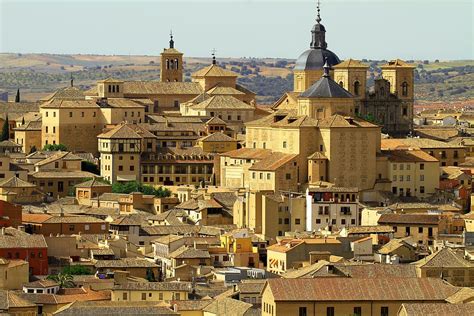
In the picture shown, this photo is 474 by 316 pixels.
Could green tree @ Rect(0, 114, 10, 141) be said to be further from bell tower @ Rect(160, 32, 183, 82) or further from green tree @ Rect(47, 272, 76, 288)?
green tree @ Rect(47, 272, 76, 288)

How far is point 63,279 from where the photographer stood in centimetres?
8788

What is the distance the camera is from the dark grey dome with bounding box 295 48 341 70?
5655 inches

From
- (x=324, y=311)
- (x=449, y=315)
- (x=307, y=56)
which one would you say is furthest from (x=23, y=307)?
(x=307, y=56)

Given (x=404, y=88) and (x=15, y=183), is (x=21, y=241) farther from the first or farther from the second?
(x=404, y=88)

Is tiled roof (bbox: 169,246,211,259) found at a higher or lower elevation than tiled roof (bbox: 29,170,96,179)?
lower

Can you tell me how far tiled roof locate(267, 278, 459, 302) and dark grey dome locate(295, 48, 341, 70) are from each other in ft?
212

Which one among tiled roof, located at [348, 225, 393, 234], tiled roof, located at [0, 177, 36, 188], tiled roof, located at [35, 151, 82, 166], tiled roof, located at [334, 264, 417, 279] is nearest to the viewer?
tiled roof, located at [334, 264, 417, 279]

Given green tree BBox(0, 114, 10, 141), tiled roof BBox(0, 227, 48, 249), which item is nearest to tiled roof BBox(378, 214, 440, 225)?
tiled roof BBox(0, 227, 48, 249)

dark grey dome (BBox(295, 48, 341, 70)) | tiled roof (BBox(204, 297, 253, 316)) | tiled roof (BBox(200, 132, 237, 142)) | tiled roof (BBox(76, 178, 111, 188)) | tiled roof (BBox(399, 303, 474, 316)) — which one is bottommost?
tiled roof (BBox(204, 297, 253, 316))

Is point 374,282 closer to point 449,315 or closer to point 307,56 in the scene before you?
point 449,315

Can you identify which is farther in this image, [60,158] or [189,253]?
[60,158]

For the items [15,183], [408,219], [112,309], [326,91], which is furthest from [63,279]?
[326,91]

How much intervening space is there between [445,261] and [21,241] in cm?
1832

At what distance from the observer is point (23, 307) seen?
79938 millimetres
